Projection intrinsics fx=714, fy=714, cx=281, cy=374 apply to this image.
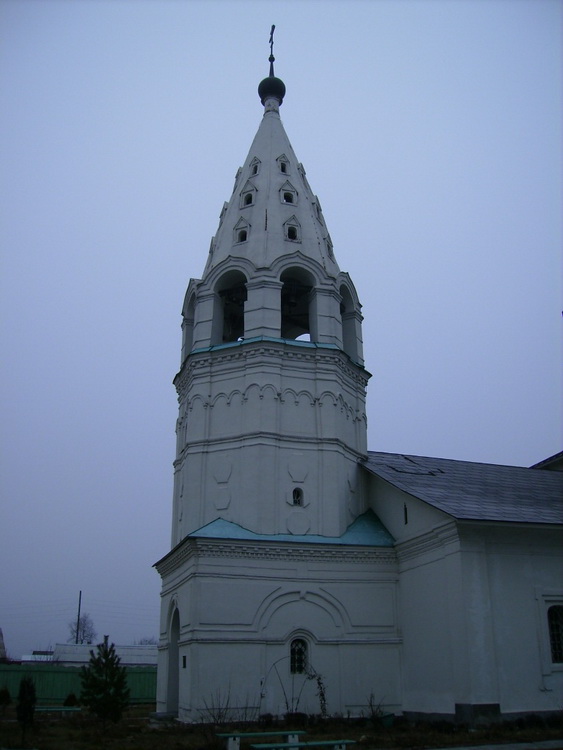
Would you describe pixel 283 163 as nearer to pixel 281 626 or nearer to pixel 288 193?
pixel 288 193

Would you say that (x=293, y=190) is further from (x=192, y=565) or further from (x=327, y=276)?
(x=192, y=565)

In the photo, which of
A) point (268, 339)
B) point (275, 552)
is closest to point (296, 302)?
point (268, 339)

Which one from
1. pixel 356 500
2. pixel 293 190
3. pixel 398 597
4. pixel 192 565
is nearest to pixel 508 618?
pixel 398 597

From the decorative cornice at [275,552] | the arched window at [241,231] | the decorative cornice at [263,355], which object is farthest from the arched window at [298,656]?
the arched window at [241,231]

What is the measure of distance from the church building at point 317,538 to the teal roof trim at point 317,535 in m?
0.09

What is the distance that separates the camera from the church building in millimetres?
18797

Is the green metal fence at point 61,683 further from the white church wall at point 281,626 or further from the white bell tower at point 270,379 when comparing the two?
the white bell tower at point 270,379

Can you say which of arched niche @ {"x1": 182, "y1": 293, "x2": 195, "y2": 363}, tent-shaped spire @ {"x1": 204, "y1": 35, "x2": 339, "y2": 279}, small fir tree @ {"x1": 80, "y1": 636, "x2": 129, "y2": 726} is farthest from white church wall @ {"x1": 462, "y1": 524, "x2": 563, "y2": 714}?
arched niche @ {"x1": 182, "y1": 293, "x2": 195, "y2": 363}

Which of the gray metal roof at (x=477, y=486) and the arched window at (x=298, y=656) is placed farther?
the arched window at (x=298, y=656)

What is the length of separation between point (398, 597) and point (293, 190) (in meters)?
15.4

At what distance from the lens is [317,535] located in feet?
72.4

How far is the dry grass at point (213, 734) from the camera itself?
14602mm

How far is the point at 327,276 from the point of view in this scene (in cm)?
2580

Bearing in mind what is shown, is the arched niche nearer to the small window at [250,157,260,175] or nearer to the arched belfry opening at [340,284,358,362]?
the arched belfry opening at [340,284,358,362]
